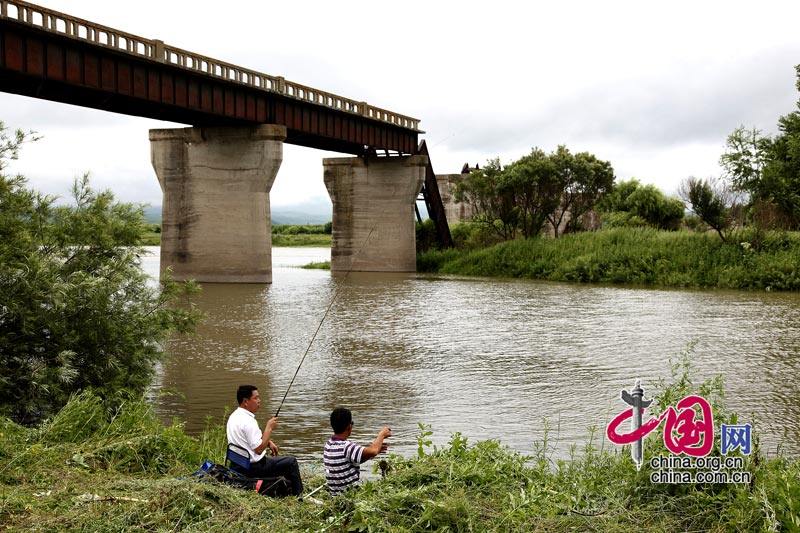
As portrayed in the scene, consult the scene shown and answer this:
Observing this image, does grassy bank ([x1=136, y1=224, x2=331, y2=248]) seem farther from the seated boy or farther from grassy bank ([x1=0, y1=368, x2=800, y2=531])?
the seated boy

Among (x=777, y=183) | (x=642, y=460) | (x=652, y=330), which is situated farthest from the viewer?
(x=777, y=183)

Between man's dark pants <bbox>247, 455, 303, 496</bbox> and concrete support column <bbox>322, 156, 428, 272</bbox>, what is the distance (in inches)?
1771

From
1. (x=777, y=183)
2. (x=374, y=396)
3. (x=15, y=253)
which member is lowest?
(x=374, y=396)

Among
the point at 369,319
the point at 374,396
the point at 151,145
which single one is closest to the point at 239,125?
the point at 151,145

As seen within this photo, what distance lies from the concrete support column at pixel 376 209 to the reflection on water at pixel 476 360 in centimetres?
2134

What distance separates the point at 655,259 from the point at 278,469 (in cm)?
3507

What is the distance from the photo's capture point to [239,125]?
131 feet

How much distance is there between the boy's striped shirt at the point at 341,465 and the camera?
6.81 metres

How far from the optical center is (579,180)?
51.8m

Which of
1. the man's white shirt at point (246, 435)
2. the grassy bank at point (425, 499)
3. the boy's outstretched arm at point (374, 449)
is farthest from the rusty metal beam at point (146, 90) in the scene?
the boy's outstretched arm at point (374, 449)

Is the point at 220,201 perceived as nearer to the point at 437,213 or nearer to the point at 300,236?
the point at 437,213

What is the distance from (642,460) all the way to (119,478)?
424 centimetres

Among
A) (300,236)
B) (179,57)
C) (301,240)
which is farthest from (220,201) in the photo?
(300,236)

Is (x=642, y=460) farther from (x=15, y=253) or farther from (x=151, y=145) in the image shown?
(x=151, y=145)
